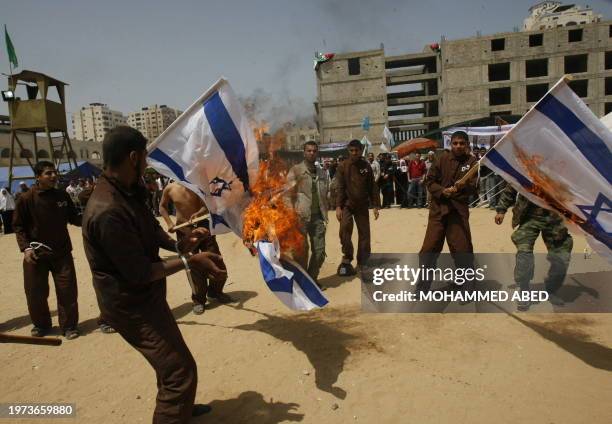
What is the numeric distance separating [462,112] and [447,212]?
1823 inches

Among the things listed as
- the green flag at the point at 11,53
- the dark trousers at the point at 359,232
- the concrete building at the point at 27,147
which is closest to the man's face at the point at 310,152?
the dark trousers at the point at 359,232

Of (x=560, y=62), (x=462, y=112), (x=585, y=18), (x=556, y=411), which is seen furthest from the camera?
(x=585, y=18)

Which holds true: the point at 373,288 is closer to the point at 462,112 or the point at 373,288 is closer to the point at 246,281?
the point at 246,281

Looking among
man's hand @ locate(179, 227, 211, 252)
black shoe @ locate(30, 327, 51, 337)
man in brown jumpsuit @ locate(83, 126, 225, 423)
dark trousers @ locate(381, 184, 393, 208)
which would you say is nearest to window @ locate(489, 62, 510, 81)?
dark trousers @ locate(381, 184, 393, 208)

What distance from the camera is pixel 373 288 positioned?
6367 millimetres

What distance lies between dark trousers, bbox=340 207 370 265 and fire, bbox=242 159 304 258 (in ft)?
7.15

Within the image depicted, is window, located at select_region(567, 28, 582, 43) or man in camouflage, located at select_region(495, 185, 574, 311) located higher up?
window, located at select_region(567, 28, 582, 43)

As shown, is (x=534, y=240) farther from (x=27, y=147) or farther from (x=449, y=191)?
(x=27, y=147)

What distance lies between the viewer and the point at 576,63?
46.2 meters

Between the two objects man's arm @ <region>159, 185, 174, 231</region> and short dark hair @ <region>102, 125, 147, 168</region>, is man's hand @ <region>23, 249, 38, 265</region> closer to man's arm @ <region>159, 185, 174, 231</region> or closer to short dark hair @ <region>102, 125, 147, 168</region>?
man's arm @ <region>159, 185, 174, 231</region>

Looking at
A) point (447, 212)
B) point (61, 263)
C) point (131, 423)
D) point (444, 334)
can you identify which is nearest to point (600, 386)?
point (444, 334)

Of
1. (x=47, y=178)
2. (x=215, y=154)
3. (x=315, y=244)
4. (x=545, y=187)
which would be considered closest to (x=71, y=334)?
(x=47, y=178)

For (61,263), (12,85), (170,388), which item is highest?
(12,85)

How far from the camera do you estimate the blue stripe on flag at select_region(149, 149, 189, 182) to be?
4.34m
